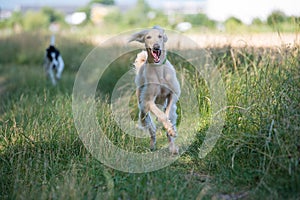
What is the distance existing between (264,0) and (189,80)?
5.81 ft

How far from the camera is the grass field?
4.00m

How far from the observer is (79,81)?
10625 millimetres

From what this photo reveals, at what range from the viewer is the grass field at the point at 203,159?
3998mm

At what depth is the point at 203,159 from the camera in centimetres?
493

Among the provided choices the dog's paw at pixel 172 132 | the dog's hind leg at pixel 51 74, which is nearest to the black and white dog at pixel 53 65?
the dog's hind leg at pixel 51 74

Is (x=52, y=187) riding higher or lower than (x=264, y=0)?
lower

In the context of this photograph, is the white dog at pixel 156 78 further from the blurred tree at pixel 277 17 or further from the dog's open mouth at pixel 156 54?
the blurred tree at pixel 277 17

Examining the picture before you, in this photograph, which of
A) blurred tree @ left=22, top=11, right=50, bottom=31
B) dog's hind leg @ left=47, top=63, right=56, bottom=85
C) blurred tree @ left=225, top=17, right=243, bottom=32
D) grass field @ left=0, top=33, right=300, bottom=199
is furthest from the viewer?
blurred tree @ left=22, top=11, right=50, bottom=31

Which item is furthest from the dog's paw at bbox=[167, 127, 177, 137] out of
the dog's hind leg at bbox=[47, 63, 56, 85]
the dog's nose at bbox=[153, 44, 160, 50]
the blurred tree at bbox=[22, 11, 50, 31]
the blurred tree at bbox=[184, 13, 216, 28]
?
the blurred tree at bbox=[22, 11, 50, 31]

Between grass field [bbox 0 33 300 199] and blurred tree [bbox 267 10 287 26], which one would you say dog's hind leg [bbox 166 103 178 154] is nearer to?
grass field [bbox 0 33 300 199]

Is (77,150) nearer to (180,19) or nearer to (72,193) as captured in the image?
(72,193)

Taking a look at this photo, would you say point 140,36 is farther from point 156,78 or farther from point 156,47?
point 156,78

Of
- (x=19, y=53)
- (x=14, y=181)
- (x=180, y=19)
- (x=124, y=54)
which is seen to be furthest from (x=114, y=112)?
(x=19, y=53)

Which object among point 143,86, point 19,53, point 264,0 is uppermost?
point 264,0
